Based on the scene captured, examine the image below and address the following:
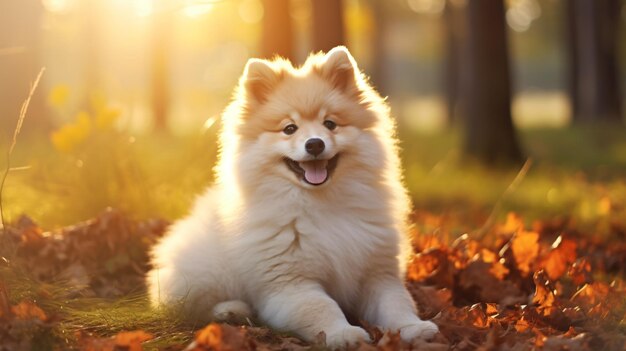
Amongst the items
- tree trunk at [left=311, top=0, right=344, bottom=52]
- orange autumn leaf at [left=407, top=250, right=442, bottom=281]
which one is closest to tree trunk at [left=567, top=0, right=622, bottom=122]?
tree trunk at [left=311, top=0, right=344, bottom=52]

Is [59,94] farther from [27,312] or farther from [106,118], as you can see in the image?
[27,312]

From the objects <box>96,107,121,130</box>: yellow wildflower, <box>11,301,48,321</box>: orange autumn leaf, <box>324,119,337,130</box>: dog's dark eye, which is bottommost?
<box>11,301,48,321</box>: orange autumn leaf

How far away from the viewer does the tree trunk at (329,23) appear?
907 cm

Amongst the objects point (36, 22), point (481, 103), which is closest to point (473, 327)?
point (481, 103)

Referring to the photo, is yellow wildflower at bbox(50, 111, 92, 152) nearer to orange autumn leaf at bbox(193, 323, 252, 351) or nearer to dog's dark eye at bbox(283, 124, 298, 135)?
dog's dark eye at bbox(283, 124, 298, 135)

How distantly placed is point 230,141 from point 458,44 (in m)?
21.8

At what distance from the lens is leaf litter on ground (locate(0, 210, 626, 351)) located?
347cm

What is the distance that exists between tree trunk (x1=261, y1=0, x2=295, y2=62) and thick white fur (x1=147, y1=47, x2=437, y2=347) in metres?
4.83

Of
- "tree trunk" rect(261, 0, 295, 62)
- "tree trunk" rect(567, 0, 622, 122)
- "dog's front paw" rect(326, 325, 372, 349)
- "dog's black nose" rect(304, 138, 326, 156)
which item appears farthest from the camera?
"tree trunk" rect(567, 0, 622, 122)

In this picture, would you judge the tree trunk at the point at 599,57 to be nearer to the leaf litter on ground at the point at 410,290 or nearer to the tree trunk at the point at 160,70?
the tree trunk at the point at 160,70

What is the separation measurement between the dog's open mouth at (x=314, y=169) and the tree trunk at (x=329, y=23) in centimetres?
500

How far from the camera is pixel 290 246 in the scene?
4.10m

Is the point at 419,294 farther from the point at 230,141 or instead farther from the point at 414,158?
the point at 414,158

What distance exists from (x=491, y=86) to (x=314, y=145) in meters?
7.05
